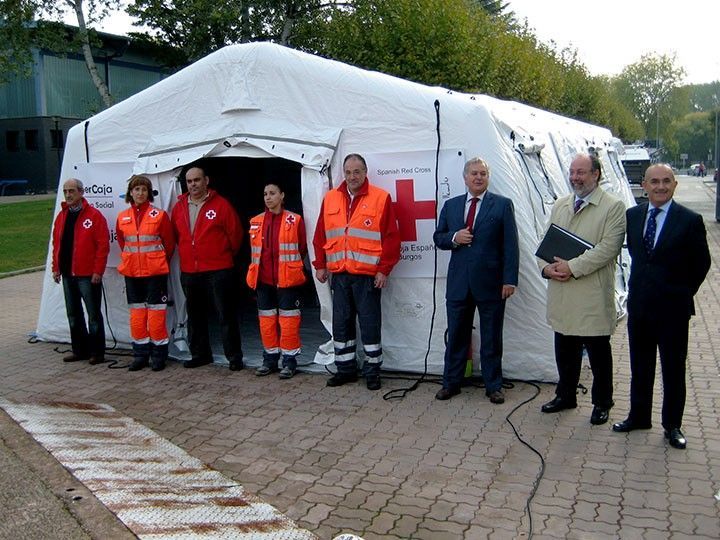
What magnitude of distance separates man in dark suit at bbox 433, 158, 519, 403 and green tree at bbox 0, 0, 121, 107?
20430mm

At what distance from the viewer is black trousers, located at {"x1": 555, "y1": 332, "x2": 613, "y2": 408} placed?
5.39 metres

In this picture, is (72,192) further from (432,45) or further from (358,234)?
(432,45)

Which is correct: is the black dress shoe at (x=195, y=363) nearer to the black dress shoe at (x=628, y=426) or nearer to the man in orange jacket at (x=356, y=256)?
the man in orange jacket at (x=356, y=256)

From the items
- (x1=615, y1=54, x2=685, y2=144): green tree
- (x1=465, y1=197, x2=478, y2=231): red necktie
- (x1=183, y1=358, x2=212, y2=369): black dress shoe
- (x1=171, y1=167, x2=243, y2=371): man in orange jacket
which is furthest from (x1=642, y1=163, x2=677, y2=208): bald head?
(x1=615, y1=54, x2=685, y2=144): green tree

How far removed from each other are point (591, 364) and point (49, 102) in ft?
114

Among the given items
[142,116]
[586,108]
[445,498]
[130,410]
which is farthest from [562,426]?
[586,108]

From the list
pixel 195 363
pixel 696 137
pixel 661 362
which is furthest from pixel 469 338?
pixel 696 137

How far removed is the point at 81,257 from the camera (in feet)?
24.3

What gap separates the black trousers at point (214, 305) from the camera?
715 centimetres

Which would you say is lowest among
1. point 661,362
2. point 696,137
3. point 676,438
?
point 676,438

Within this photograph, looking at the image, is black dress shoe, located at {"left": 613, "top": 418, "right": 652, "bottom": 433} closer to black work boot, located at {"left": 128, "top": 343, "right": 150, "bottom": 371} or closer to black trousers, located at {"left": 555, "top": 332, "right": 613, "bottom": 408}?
black trousers, located at {"left": 555, "top": 332, "right": 613, "bottom": 408}

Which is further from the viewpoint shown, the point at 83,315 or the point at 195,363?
the point at 83,315

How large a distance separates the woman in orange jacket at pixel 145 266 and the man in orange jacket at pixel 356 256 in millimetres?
1619

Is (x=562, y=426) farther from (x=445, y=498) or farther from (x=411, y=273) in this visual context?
(x=411, y=273)
